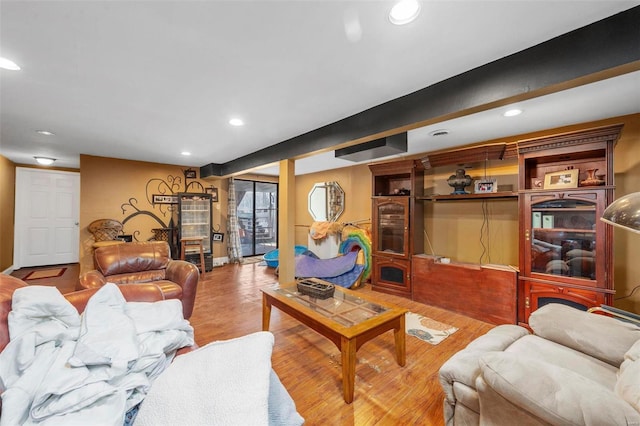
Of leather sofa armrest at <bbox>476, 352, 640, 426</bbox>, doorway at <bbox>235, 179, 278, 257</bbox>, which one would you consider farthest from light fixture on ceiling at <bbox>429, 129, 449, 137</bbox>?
doorway at <bbox>235, 179, 278, 257</bbox>

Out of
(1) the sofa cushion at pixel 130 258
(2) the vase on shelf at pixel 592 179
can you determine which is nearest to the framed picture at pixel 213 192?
(1) the sofa cushion at pixel 130 258

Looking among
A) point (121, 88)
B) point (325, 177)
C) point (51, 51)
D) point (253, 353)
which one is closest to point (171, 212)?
point (325, 177)

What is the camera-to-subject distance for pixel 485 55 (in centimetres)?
165

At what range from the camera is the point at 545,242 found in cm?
276

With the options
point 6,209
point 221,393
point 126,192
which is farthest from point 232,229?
point 221,393

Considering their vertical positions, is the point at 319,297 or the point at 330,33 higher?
the point at 330,33

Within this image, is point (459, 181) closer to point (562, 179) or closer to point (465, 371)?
point (562, 179)

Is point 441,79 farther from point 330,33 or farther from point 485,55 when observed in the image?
point 330,33

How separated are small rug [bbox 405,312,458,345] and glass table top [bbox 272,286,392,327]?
805 mm

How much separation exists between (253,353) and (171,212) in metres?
5.36

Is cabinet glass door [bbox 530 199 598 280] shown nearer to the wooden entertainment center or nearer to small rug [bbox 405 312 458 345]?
the wooden entertainment center

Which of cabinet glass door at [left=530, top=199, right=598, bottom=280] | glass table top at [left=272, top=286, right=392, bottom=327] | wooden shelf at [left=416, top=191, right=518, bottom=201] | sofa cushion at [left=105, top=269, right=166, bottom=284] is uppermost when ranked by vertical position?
wooden shelf at [left=416, top=191, right=518, bottom=201]

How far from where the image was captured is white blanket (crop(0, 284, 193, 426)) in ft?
2.96

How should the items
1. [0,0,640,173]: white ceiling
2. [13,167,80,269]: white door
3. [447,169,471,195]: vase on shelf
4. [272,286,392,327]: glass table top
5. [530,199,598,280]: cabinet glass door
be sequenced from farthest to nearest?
1. [13,167,80,269]: white door
2. [447,169,471,195]: vase on shelf
3. [530,199,598,280]: cabinet glass door
4. [272,286,392,327]: glass table top
5. [0,0,640,173]: white ceiling
